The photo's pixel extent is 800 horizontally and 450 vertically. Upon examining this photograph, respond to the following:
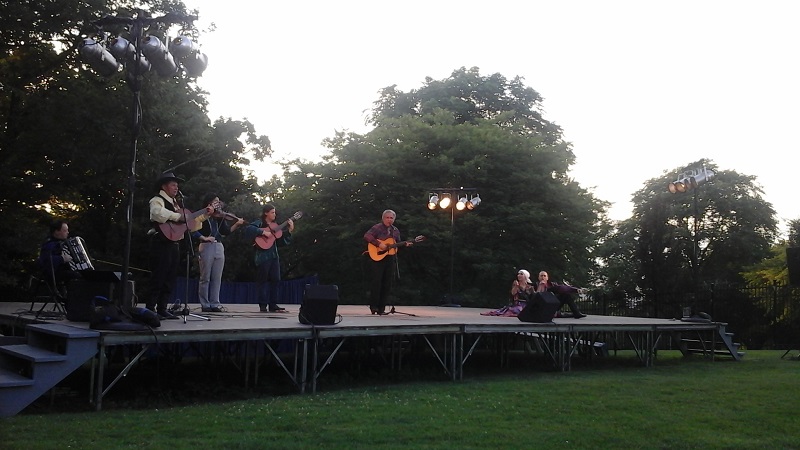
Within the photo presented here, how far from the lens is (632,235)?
1535 inches

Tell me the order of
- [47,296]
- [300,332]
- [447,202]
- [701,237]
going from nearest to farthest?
[300,332] → [47,296] → [447,202] → [701,237]

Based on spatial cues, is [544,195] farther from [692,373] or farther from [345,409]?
[345,409]

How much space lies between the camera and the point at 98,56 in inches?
305

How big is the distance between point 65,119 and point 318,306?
11.7m

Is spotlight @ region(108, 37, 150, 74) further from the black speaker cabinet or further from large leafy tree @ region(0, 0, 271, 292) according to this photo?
large leafy tree @ region(0, 0, 271, 292)

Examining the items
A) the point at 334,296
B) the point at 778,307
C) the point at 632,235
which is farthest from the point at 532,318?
the point at 632,235

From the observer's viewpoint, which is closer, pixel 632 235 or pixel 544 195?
pixel 544 195

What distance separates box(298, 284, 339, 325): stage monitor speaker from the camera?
8.26 metres

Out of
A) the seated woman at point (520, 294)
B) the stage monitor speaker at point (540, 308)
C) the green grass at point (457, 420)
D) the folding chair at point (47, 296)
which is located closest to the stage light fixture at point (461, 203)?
the seated woman at point (520, 294)

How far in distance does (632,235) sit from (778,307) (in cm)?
1905

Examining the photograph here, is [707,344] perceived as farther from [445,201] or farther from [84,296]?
[84,296]

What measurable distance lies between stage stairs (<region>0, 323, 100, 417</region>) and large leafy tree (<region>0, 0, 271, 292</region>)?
948 cm

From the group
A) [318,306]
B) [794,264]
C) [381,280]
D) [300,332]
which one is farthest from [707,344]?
[300,332]

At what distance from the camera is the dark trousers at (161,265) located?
7.83 metres
